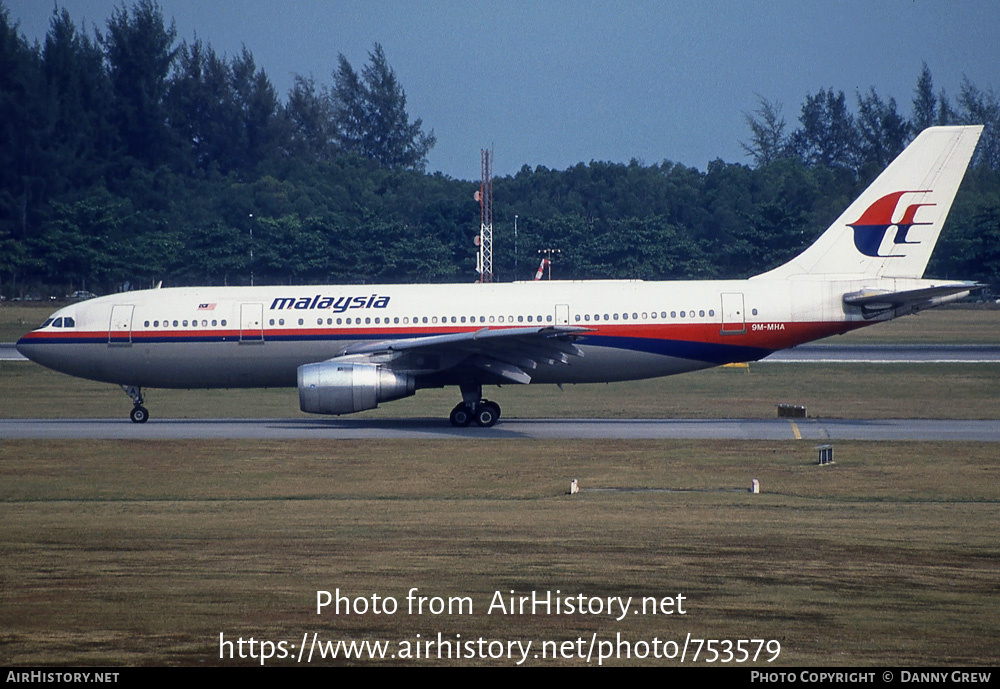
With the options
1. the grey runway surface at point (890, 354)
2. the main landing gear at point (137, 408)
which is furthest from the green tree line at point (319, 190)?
the main landing gear at point (137, 408)

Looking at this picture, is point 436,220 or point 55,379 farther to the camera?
point 436,220

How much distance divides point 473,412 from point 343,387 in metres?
3.67

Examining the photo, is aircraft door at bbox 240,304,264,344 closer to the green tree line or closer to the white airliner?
the white airliner

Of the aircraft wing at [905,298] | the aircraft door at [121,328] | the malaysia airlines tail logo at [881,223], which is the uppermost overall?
the malaysia airlines tail logo at [881,223]

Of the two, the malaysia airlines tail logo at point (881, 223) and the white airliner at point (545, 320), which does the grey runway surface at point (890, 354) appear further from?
the white airliner at point (545, 320)

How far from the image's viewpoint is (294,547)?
47.8ft

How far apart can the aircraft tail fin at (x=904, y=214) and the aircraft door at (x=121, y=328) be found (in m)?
17.3

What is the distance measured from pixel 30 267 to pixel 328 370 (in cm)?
6726

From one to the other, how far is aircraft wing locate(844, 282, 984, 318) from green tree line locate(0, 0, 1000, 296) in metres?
52.0

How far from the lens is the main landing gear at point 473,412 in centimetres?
2867

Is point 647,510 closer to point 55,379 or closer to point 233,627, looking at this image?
point 233,627

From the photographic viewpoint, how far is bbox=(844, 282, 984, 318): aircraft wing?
2748 centimetres

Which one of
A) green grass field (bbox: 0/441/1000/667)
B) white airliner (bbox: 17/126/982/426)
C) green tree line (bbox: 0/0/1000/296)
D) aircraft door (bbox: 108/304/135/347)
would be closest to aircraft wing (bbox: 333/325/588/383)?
white airliner (bbox: 17/126/982/426)
